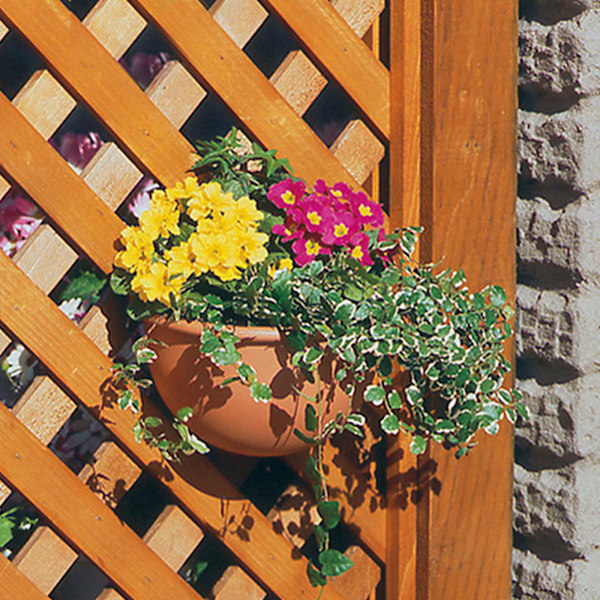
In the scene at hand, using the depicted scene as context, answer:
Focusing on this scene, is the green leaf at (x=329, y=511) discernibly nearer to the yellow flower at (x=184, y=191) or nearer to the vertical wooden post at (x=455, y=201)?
the vertical wooden post at (x=455, y=201)

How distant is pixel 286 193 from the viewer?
1257 millimetres

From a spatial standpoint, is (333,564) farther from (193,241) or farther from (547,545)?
(193,241)

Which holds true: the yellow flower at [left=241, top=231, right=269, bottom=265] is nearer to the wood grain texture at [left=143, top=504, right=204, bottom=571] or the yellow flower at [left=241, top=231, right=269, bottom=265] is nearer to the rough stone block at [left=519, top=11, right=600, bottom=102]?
the wood grain texture at [left=143, top=504, right=204, bottom=571]

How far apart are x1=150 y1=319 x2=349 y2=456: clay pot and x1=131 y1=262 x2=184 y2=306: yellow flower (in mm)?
49

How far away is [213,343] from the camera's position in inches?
45.2

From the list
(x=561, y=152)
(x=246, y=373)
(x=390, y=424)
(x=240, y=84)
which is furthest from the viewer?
(x=561, y=152)

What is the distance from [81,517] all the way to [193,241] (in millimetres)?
498

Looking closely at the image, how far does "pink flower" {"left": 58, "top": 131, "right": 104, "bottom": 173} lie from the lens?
156 centimetres

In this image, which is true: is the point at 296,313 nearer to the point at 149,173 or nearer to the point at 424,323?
the point at 424,323

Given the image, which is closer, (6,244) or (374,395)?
(374,395)

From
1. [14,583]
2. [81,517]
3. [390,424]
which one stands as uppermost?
[390,424]

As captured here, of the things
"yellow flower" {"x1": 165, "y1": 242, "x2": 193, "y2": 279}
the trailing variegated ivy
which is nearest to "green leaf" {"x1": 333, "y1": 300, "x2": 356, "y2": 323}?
the trailing variegated ivy

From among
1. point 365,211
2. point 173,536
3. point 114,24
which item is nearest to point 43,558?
point 173,536

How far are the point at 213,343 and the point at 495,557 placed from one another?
0.71m
